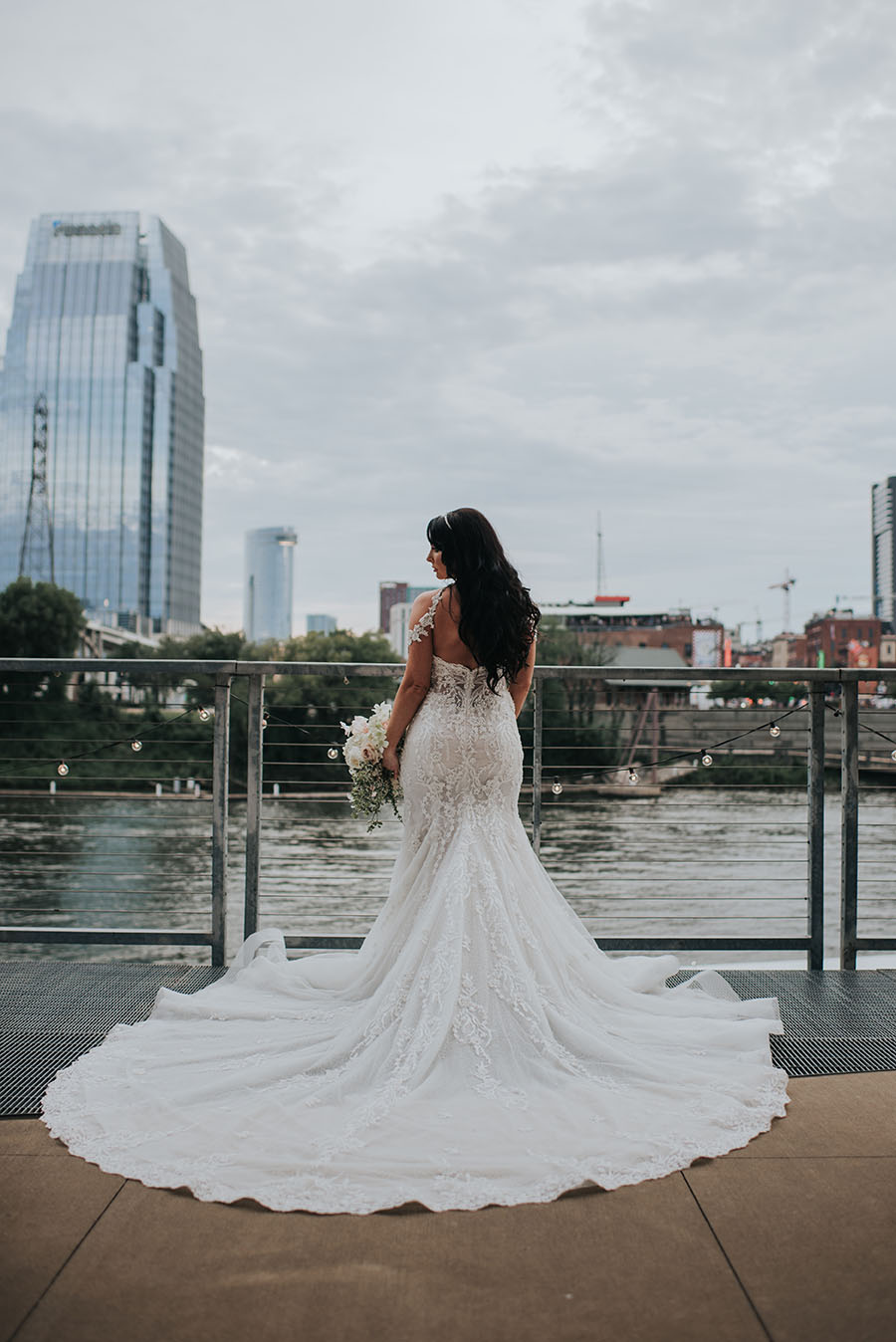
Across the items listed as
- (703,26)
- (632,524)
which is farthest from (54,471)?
(703,26)

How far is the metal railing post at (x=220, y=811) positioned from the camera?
3.73 metres

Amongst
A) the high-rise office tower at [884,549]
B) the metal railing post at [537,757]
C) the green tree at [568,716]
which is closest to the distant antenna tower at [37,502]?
the green tree at [568,716]

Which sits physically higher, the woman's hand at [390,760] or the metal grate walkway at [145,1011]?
the woman's hand at [390,760]

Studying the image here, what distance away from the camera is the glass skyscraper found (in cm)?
10231

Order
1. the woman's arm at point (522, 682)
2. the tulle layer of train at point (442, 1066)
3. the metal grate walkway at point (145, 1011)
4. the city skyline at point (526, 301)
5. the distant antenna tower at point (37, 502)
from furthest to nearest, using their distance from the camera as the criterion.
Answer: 1. the distant antenna tower at point (37, 502)
2. the city skyline at point (526, 301)
3. the woman's arm at point (522, 682)
4. the metal grate walkway at point (145, 1011)
5. the tulle layer of train at point (442, 1066)

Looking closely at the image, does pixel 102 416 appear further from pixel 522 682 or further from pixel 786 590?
pixel 522 682

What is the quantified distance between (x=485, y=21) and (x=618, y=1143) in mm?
10269

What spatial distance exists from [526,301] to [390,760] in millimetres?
93915

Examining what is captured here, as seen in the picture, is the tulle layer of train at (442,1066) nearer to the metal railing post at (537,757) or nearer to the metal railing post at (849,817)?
the metal railing post at (537,757)

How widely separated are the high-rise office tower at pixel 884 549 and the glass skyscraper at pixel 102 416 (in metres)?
84.0

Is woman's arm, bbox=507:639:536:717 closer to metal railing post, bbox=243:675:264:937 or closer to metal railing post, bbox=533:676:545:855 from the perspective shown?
metal railing post, bbox=533:676:545:855

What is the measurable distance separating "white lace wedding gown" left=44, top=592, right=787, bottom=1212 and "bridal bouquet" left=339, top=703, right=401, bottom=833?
0.64 feet

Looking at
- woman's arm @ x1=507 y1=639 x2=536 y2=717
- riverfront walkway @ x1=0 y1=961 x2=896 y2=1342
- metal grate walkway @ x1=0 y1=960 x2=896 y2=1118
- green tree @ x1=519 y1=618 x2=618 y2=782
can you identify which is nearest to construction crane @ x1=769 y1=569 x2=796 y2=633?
green tree @ x1=519 y1=618 x2=618 y2=782

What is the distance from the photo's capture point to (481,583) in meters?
2.78
